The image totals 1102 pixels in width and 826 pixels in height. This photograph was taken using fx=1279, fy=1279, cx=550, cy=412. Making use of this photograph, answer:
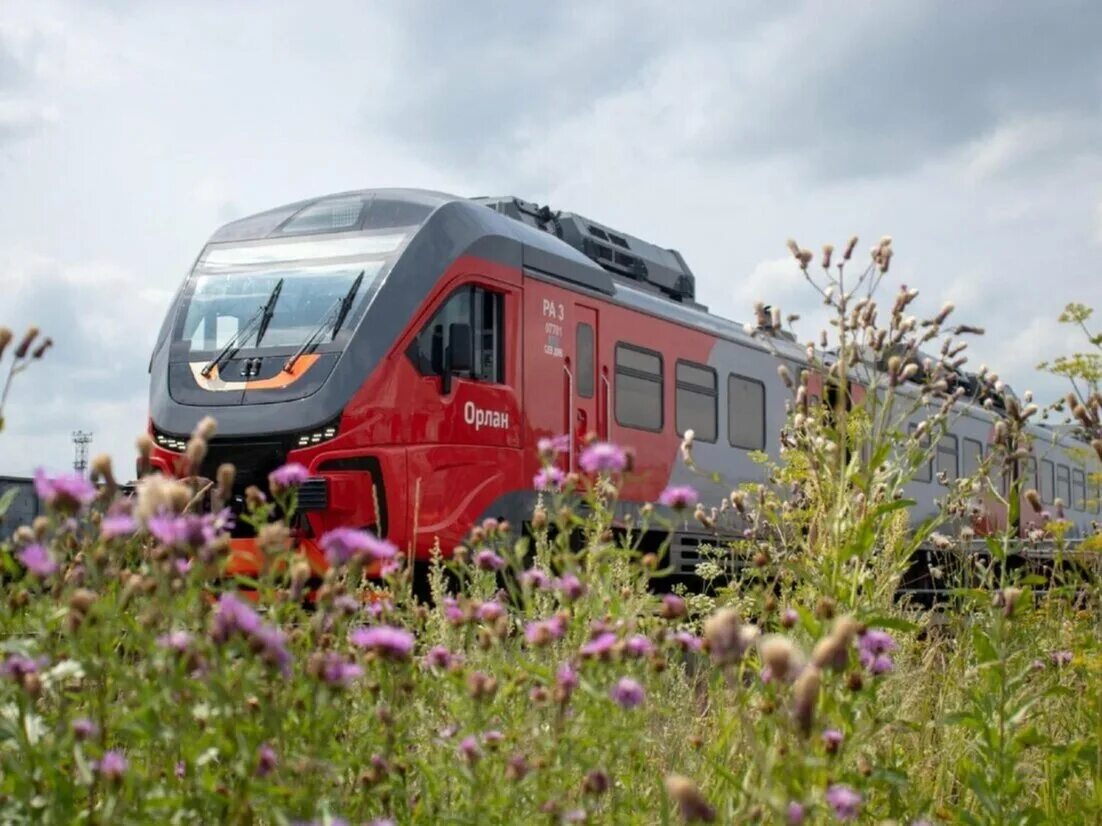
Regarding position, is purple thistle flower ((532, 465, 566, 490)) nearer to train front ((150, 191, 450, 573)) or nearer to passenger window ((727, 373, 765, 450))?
train front ((150, 191, 450, 573))

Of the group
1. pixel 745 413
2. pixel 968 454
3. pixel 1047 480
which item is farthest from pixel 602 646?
pixel 1047 480

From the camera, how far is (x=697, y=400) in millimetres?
11930

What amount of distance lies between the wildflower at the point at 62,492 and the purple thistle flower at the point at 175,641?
24 centimetres

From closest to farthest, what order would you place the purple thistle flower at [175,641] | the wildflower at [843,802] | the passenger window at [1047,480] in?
1. the purple thistle flower at [175,641]
2. the wildflower at [843,802]
3. the passenger window at [1047,480]


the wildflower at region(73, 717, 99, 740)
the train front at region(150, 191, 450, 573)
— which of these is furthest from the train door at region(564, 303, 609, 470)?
the wildflower at region(73, 717, 99, 740)

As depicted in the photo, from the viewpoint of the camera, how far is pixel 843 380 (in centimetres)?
356

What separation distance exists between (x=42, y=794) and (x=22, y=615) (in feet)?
3.10

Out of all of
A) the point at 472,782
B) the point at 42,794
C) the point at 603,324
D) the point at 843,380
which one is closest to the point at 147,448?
the point at 42,794

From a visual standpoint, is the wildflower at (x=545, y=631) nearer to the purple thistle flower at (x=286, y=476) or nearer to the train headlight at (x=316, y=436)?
the purple thistle flower at (x=286, y=476)

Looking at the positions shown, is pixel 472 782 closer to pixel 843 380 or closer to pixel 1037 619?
pixel 843 380

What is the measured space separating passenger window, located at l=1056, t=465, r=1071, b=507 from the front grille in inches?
681

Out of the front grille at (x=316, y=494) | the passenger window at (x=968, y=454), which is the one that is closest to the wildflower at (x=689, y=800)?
the front grille at (x=316, y=494)

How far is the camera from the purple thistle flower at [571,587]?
2.50 metres

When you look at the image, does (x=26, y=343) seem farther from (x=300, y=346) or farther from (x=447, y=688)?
(x=300, y=346)
